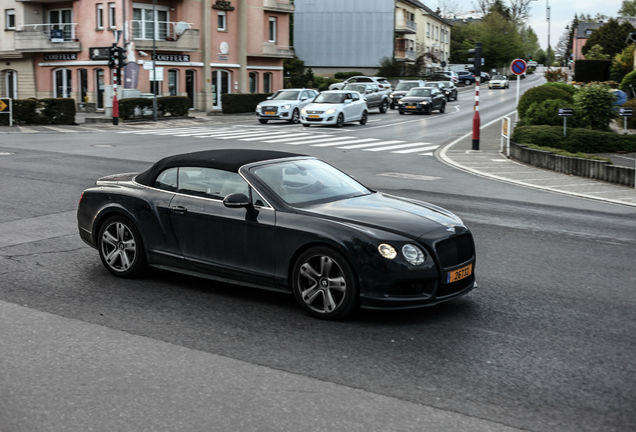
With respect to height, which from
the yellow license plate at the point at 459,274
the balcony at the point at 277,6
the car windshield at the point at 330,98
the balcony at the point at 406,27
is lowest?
the yellow license plate at the point at 459,274

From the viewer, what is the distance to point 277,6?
59.3m

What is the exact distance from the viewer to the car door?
702cm

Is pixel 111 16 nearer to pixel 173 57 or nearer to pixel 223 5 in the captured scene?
pixel 173 57

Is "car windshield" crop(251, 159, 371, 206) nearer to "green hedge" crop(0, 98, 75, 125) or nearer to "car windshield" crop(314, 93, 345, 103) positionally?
"car windshield" crop(314, 93, 345, 103)

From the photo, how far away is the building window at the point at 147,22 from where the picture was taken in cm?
4869

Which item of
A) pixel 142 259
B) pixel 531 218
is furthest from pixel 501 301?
pixel 531 218

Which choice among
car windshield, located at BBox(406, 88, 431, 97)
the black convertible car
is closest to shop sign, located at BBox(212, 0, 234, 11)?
car windshield, located at BBox(406, 88, 431, 97)

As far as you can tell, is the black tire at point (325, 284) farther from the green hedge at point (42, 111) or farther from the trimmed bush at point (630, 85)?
the trimmed bush at point (630, 85)

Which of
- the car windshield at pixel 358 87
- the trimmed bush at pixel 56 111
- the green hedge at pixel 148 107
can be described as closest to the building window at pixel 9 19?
the green hedge at pixel 148 107

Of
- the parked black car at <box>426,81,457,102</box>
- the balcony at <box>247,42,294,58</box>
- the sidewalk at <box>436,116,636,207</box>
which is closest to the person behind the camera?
the sidewalk at <box>436,116,636,207</box>

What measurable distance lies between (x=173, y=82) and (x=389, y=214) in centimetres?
4661

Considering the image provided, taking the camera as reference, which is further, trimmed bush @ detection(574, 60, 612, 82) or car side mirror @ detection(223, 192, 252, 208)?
trimmed bush @ detection(574, 60, 612, 82)

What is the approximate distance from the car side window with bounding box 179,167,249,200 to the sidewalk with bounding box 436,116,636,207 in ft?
31.9

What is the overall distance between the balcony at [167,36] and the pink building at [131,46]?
2.4 inches
